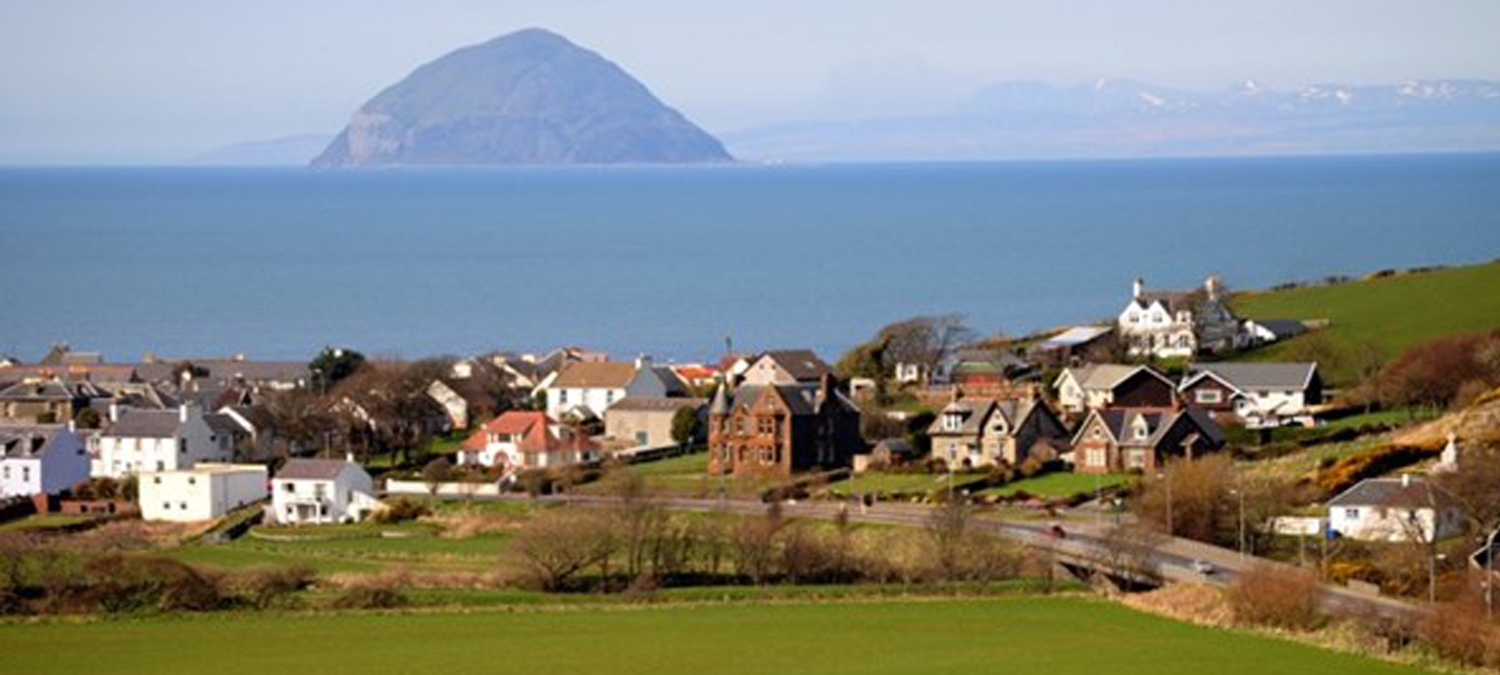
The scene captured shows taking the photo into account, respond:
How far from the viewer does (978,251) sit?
192m

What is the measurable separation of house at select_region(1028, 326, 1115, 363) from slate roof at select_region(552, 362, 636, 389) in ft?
43.3

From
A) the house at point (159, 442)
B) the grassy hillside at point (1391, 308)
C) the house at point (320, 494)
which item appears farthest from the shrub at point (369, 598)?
the grassy hillside at point (1391, 308)

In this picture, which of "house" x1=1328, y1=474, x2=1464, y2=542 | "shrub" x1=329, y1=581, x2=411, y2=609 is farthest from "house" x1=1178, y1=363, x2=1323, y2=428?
"shrub" x1=329, y1=581, x2=411, y2=609

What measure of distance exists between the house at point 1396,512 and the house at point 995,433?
1326cm

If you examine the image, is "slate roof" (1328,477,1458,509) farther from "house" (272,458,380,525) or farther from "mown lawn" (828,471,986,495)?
"house" (272,458,380,525)

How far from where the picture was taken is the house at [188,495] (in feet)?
215

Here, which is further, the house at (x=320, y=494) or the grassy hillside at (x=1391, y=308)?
the grassy hillside at (x=1391, y=308)

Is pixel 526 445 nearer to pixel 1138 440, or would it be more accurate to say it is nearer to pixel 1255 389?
pixel 1138 440

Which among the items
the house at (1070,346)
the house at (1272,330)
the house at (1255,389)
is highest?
the house at (1272,330)

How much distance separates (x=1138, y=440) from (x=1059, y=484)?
2.95 m

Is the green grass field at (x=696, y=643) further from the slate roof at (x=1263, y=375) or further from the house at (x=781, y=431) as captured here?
the slate roof at (x=1263, y=375)

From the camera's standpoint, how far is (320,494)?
65.2 metres

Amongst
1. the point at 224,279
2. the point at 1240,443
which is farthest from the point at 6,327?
the point at 1240,443

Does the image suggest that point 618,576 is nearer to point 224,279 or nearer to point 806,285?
point 806,285
